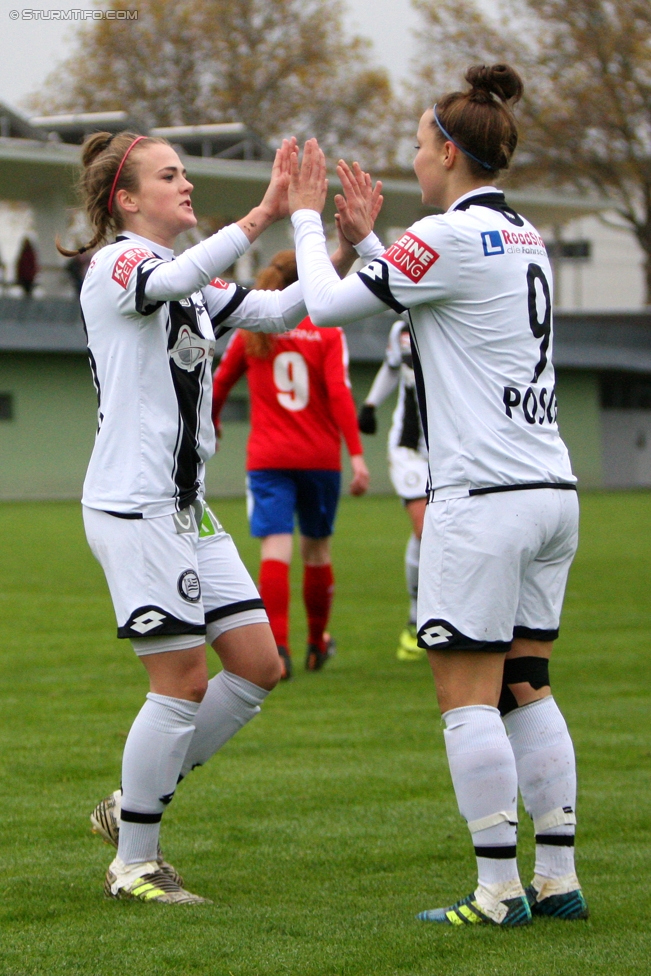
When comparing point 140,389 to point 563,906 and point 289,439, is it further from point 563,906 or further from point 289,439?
point 289,439

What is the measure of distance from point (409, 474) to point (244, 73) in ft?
127

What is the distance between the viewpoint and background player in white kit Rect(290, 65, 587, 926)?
11.5ft

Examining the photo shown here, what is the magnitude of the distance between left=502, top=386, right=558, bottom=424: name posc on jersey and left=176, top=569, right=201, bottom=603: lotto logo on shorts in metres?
1.02

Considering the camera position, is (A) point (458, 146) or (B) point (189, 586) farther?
(B) point (189, 586)

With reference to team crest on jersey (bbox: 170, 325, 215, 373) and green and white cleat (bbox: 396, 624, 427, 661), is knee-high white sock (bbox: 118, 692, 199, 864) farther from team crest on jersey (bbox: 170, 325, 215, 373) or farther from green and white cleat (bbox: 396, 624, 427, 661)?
green and white cleat (bbox: 396, 624, 427, 661)

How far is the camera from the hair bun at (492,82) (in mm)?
3643

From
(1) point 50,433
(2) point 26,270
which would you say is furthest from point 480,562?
(2) point 26,270

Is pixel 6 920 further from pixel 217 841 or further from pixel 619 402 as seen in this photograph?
pixel 619 402

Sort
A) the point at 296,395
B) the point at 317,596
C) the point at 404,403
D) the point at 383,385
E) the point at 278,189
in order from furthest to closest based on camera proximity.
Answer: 1. the point at 383,385
2. the point at 404,403
3. the point at 317,596
4. the point at 296,395
5. the point at 278,189

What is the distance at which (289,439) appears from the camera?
801 cm

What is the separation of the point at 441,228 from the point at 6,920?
219cm

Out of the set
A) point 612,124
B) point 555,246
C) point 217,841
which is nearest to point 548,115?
point 612,124

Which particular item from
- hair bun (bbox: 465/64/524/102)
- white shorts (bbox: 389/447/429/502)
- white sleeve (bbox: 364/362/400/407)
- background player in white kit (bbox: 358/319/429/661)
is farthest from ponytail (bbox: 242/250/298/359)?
hair bun (bbox: 465/64/524/102)

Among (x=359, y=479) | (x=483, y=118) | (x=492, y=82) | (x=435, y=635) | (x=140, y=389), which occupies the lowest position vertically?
(x=435, y=635)
